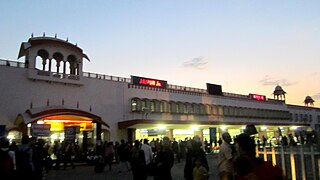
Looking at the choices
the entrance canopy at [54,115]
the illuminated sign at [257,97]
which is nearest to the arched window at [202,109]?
the illuminated sign at [257,97]

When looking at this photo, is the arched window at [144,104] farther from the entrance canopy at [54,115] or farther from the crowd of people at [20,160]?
the crowd of people at [20,160]

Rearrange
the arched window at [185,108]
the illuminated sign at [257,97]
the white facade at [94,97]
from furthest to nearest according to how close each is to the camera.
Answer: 1. the illuminated sign at [257,97]
2. the arched window at [185,108]
3. the white facade at [94,97]

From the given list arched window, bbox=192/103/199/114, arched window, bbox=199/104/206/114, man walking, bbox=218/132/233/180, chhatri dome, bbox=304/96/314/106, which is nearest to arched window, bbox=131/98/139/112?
arched window, bbox=192/103/199/114

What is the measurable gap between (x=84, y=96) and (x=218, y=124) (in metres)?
15.8

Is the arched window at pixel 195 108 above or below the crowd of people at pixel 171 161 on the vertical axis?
above

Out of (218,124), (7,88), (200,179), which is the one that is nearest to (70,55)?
(7,88)

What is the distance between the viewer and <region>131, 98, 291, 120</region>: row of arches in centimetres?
3138

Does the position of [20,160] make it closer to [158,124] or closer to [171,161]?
[171,161]

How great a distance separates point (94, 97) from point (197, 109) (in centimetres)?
1375

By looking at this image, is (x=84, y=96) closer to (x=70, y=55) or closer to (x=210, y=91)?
(x=70, y=55)

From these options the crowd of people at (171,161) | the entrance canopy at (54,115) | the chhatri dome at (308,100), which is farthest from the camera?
the chhatri dome at (308,100)

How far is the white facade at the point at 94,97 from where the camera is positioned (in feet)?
78.0

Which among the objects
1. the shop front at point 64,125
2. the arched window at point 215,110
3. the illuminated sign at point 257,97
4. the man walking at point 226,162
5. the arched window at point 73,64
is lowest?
the man walking at point 226,162

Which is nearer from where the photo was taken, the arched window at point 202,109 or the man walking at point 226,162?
the man walking at point 226,162
